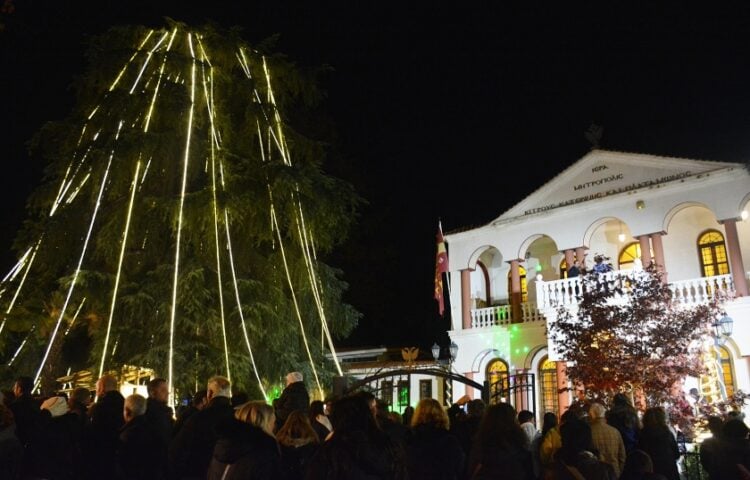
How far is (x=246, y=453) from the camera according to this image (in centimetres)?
446

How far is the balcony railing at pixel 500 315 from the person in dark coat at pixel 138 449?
1797 centimetres

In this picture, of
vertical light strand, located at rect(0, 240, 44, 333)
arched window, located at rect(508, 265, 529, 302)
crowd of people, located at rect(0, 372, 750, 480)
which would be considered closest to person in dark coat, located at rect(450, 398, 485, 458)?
crowd of people, located at rect(0, 372, 750, 480)

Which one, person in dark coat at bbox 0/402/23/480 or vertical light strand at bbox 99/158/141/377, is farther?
vertical light strand at bbox 99/158/141/377

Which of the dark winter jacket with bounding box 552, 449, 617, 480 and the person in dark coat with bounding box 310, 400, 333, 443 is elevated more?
the person in dark coat with bounding box 310, 400, 333, 443

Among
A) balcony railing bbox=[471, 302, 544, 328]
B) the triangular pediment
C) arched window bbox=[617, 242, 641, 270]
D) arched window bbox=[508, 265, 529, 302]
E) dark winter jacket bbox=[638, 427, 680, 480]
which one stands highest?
the triangular pediment

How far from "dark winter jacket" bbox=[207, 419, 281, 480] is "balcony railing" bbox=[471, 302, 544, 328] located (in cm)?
1900

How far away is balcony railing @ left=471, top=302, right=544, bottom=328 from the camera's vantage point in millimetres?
22781

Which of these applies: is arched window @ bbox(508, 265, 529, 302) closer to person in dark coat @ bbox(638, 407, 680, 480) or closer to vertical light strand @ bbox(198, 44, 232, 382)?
vertical light strand @ bbox(198, 44, 232, 382)

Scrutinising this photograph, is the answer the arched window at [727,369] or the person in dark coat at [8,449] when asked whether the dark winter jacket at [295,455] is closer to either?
the person in dark coat at [8,449]

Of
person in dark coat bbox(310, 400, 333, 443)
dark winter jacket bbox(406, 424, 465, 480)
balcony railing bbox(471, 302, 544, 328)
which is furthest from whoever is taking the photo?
balcony railing bbox(471, 302, 544, 328)

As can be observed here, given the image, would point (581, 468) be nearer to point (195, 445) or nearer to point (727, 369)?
point (195, 445)

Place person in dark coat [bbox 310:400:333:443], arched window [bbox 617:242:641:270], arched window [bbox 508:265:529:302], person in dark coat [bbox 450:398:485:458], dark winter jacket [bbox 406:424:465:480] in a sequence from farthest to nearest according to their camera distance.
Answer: arched window [bbox 508:265:529:302] < arched window [bbox 617:242:641:270] < person in dark coat [bbox 450:398:485:458] < person in dark coat [bbox 310:400:333:443] < dark winter jacket [bbox 406:424:465:480]

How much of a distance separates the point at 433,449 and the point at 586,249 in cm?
1763

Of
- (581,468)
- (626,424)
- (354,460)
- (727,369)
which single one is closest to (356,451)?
(354,460)
